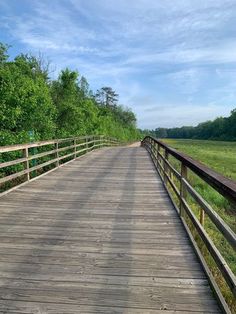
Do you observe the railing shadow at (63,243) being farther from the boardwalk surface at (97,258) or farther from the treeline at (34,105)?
the treeline at (34,105)

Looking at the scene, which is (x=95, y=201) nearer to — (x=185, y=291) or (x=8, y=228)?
(x=8, y=228)

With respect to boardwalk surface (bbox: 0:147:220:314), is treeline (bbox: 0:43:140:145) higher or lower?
higher

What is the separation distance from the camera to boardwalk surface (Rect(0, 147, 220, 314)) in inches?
129

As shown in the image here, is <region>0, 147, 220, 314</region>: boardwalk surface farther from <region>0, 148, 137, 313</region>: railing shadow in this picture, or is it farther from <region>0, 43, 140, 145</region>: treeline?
<region>0, 43, 140, 145</region>: treeline

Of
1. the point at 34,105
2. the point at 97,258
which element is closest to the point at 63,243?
the point at 97,258

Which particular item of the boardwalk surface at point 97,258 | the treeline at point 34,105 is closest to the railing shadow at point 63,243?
the boardwalk surface at point 97,258

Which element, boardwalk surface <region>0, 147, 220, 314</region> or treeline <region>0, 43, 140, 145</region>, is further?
treeline <region>0, 43, 140, 145</region>

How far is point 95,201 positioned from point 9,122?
8022 millimetres

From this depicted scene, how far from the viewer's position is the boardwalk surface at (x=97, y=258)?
3.29 metres

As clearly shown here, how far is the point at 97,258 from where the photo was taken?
4301 mm

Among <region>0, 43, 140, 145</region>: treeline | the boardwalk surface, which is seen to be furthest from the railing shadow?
<region>0, 43, 140, 145</region>: treeline

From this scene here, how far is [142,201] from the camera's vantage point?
295 inches

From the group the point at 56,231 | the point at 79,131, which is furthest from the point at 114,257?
the point at 79,131

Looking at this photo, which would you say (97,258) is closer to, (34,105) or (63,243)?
(63,243)
